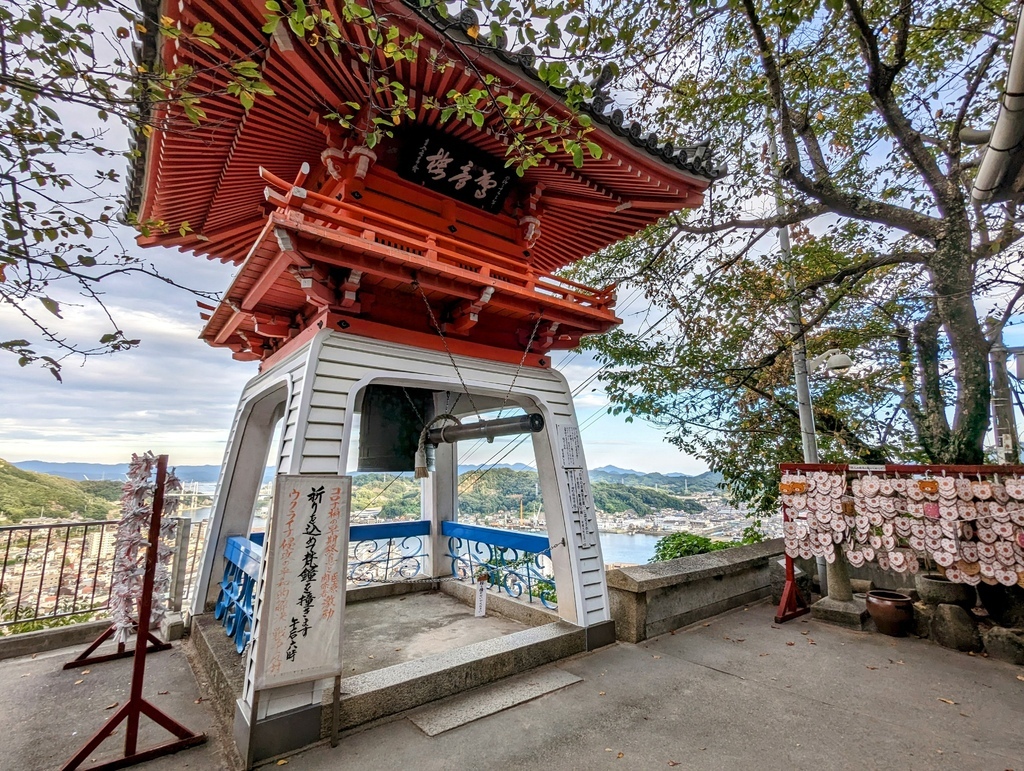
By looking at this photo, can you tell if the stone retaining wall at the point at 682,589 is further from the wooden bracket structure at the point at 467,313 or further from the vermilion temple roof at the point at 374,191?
the wooden bracket structure at the point at 467,313

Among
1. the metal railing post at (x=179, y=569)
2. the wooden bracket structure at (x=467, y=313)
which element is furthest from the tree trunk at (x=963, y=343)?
the metal railing post at (x=179, y=569)

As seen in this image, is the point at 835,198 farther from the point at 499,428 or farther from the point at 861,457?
the point at 499,428

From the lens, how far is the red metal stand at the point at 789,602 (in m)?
5.51

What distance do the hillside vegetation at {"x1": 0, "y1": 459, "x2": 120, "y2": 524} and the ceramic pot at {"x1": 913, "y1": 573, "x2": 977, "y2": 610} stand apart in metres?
9.57

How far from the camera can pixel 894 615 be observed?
494 cm

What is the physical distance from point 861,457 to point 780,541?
2.02 metres

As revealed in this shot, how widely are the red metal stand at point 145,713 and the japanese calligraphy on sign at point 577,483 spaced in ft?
11.9

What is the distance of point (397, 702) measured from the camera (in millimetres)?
3488

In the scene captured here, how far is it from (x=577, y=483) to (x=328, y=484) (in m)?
2.71

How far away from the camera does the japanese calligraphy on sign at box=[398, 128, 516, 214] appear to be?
4.52 meters

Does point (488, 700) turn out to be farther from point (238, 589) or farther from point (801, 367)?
point (801, 367)

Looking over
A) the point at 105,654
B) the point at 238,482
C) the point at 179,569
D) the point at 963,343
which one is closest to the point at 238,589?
the point at 238,482

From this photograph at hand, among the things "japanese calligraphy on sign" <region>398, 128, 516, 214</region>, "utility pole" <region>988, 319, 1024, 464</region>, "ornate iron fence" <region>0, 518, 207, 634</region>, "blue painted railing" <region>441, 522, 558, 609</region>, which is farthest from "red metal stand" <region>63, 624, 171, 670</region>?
"utility pole" <region>988, 319, 1024, 464</region>

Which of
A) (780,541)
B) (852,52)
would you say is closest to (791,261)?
(852,52)
